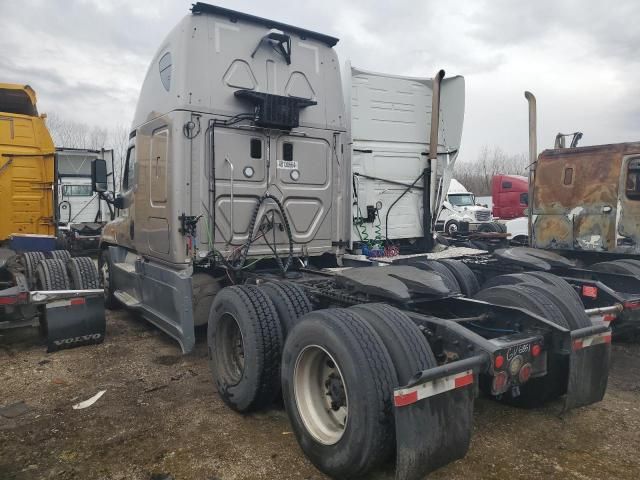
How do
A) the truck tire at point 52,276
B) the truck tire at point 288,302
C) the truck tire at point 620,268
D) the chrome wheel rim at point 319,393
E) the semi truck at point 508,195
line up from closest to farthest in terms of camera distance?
the chrome wheel rim at point 319,393 < the truck tire at point 288,302 < the truck tire at point 620,268 < the truck tire at point 52,276 < the semi truck at point 508,195

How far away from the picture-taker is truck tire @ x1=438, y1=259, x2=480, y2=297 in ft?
17.6

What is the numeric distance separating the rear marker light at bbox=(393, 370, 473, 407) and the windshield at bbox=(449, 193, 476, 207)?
20.3m

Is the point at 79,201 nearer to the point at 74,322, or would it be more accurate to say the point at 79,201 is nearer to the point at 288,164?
the point at 74,322

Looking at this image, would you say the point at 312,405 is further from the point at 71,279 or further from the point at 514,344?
the point at 71,279

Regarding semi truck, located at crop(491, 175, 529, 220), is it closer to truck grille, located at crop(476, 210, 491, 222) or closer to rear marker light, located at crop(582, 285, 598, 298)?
truck grille, located at crop(476, 210, 491, 222)

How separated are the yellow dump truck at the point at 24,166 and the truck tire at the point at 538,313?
24.2 ft

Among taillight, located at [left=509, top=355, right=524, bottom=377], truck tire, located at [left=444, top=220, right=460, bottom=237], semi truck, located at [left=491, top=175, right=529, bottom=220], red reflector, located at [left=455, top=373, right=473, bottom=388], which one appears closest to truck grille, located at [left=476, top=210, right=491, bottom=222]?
semi truck, located at [left=491, top=175, right=529, bottom=220]

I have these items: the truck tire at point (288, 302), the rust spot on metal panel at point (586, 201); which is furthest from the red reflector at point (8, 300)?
the rust spot on metal panel at point (586, 201)

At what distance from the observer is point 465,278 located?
5410mm

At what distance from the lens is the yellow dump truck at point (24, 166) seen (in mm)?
7945

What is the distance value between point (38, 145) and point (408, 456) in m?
8.02

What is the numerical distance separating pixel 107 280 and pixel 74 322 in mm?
2230

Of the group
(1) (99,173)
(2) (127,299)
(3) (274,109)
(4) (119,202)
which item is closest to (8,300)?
(2) (127,299)

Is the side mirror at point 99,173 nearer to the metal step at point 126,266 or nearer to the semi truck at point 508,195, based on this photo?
the metal step at point 126,266
